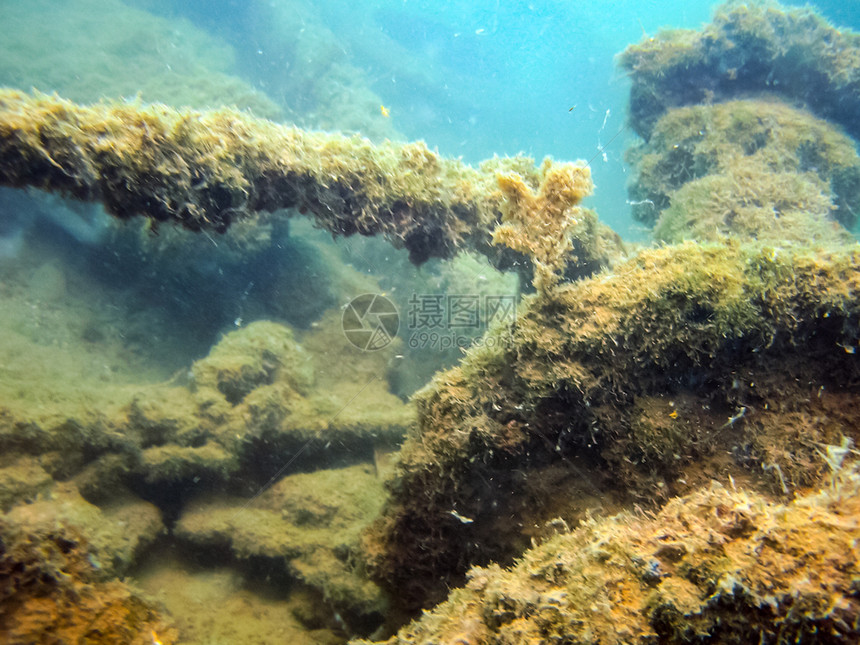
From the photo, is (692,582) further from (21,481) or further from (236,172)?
(21,481)

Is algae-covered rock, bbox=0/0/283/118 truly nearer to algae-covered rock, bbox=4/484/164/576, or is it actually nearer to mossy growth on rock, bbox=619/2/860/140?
algae-covered rock, bbox=4/484/164/576

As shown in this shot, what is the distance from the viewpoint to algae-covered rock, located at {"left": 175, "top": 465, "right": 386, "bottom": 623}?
4445 millimetres

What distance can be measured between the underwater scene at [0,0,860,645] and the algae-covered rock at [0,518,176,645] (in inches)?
0.7

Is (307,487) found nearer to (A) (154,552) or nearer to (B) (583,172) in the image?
(A) (154,552)

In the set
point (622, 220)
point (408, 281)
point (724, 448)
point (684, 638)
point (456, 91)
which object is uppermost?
point (456, 91)

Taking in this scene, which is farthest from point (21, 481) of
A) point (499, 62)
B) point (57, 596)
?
point (499, 62)

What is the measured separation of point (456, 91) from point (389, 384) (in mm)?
45440

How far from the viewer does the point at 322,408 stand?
6.05 metres

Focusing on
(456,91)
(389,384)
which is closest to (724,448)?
(389,384)

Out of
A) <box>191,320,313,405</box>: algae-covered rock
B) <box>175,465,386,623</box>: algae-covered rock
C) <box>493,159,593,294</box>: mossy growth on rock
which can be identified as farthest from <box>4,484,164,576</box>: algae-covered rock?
<box>493,159,593,294</box>: mossy growth on rock

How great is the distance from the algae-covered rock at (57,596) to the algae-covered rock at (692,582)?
7.15ft

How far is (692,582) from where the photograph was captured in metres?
1.70

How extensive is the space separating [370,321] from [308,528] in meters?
4.04

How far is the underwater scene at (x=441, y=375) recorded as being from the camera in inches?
83.0
